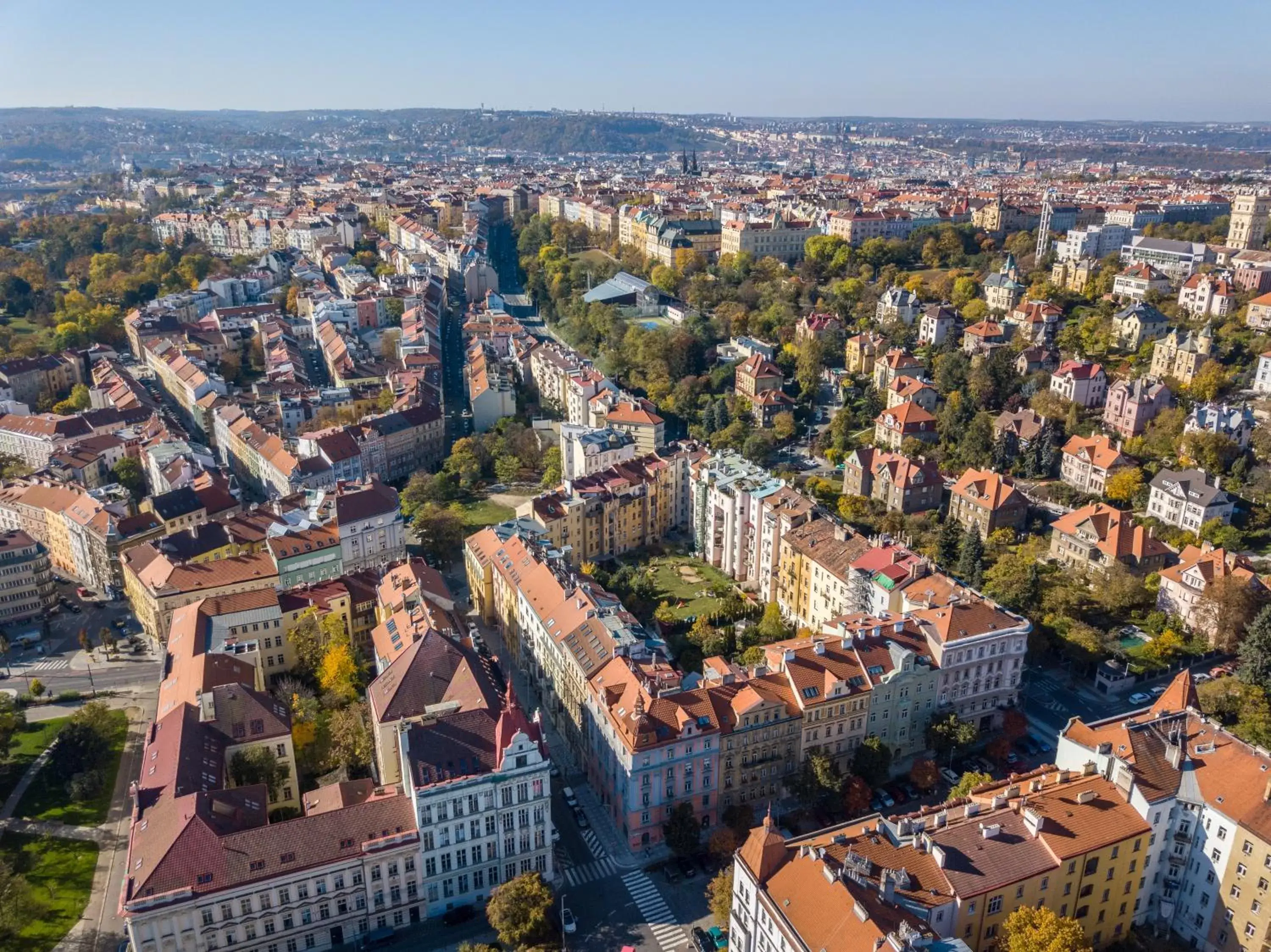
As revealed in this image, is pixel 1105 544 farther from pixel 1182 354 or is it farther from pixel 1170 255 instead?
pixel 1170 255

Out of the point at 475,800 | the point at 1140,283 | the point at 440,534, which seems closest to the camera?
the point at 475,800

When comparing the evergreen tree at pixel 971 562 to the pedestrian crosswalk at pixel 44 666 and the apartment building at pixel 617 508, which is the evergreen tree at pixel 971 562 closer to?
the apartment building at pixel 617 508

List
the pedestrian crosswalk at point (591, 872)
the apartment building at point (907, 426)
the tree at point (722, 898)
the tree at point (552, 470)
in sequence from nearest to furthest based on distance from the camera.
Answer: the tree at point (722, 898) < the pedestrian crosswalk at point (591, 872) < the tree at point (552, 470) < the apartment building at point (907, 426)

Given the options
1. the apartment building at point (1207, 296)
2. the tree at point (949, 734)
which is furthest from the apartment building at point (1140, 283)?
the tree at point (949, 734)

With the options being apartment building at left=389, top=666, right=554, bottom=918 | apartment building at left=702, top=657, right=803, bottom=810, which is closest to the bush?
apartment building at left=389, top=666, right=554, bottom=918

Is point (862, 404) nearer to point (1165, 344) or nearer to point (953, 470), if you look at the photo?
point (953, 470)

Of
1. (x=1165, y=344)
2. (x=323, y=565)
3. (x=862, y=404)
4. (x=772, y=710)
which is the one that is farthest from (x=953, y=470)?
(x=323, y=565)

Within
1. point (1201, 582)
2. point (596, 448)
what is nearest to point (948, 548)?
point (1201, 582)
